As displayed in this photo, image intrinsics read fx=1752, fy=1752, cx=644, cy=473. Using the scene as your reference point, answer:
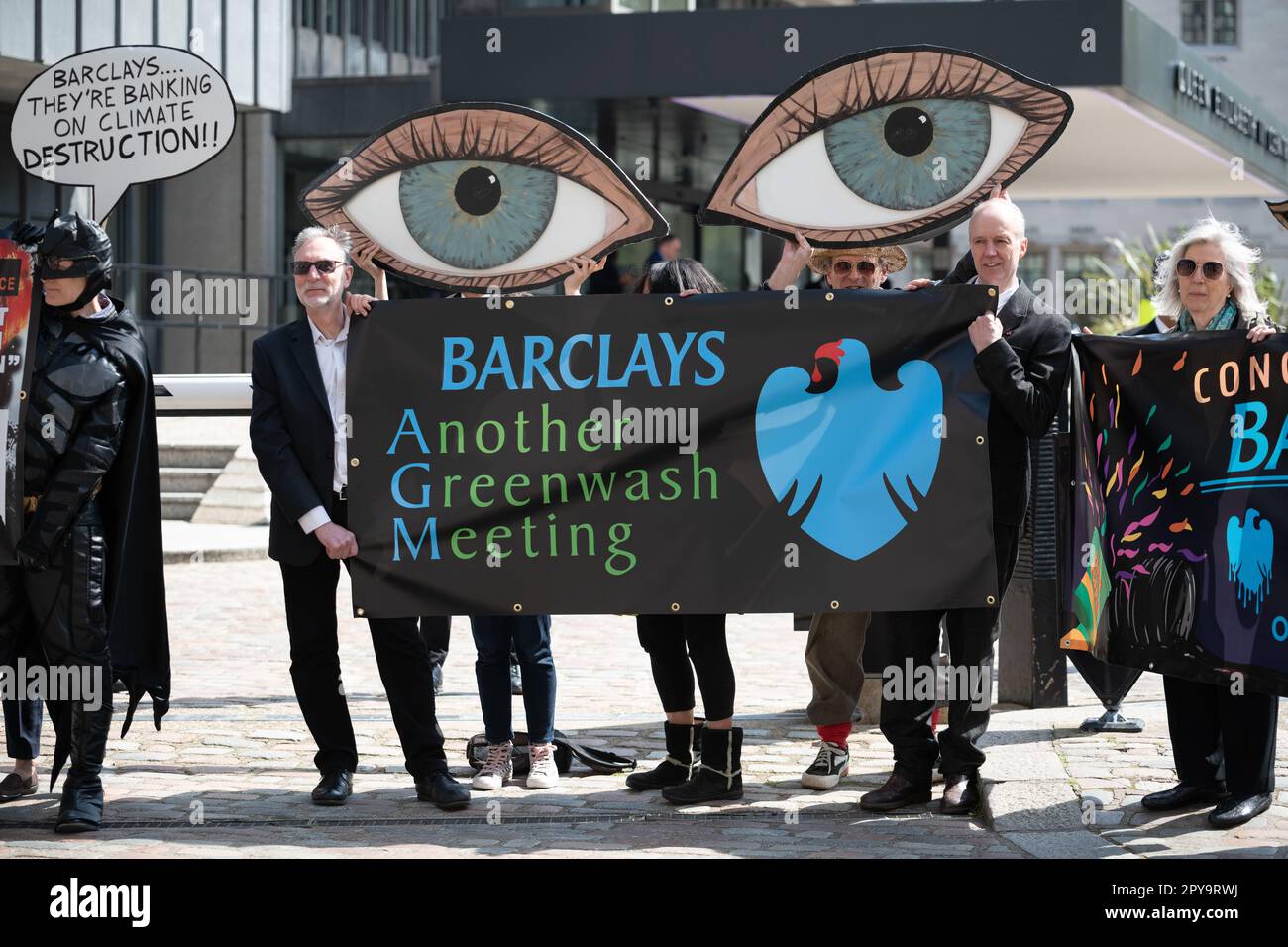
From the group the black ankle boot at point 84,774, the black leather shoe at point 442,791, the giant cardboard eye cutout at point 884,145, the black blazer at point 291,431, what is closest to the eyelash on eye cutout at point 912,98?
the giant cardboard eye cutout at point 884,145

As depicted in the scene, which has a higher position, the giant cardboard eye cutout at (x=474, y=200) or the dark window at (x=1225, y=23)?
the dark window at (x=1225, y=23)

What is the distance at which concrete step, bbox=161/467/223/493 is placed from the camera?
18.2 m

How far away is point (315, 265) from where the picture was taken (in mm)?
6461

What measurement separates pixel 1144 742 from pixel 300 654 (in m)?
3.57

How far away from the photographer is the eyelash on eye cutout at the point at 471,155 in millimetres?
7113

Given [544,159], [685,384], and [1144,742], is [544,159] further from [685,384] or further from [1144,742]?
[1144,742]

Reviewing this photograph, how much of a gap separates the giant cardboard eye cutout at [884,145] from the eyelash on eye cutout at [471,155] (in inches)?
27.4

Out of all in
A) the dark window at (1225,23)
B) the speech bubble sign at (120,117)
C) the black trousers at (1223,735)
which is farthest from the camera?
the dark window at (1225,23)

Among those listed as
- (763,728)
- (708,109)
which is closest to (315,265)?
(763,728)

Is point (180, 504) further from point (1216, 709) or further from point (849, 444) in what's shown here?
point (1216, 709)

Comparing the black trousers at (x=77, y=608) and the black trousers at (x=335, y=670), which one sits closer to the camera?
the black trousers at (x=77, y=608)

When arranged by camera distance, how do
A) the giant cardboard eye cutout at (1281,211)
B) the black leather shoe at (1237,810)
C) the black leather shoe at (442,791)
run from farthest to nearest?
1. the giant cardboard eye cutout at (1281,211)
2. the black leather shoe at (442,791)
3. the black leather shoe at (1237,810)

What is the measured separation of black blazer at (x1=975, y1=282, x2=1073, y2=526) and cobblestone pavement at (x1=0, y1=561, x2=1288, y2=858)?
3.77ft

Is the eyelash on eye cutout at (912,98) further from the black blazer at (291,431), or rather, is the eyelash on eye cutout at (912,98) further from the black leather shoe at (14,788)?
the black leather shoe at (14,788)
